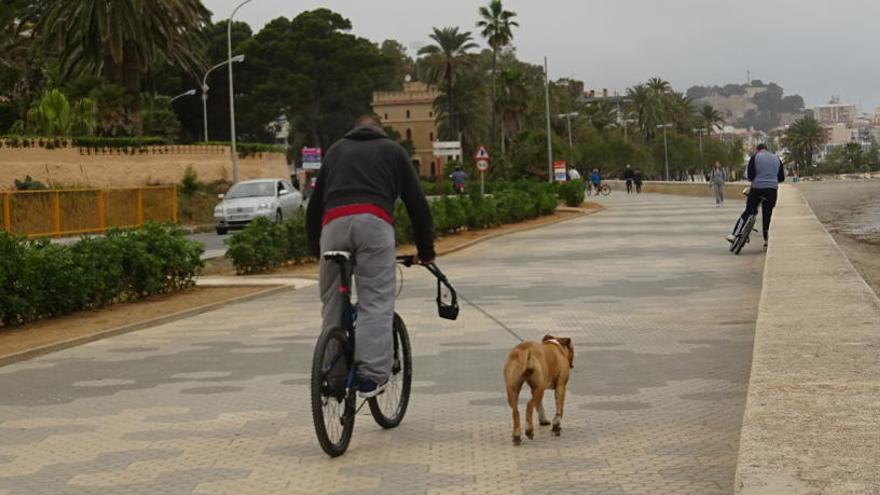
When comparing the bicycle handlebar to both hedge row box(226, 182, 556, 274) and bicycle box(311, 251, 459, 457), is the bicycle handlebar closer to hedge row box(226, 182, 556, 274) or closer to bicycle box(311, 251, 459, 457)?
bicycle box(311, 251, 459, 457)

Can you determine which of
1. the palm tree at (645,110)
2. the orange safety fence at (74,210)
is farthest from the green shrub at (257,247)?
the palm tree at (645,110)

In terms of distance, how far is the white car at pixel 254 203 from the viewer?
116 feet

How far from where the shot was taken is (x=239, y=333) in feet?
39.5

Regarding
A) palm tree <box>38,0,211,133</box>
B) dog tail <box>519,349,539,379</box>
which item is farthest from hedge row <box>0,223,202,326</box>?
palm tree <box>38,0,211,133</box>

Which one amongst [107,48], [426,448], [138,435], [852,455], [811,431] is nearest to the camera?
[852,455]

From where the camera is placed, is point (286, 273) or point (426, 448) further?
point (286, 273)

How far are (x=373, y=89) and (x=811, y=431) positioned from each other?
93846 millimetres

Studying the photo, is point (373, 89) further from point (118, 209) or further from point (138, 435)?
point (138, 435)

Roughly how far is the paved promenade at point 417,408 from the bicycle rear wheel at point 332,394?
123 millimetres

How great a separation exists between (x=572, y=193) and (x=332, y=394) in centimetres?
4454

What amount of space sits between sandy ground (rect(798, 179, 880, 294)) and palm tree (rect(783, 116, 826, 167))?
12477 cm

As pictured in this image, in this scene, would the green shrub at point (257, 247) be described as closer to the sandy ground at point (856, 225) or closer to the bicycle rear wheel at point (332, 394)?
the sandy ground at point (856, 225)

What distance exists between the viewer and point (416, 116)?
430 ft

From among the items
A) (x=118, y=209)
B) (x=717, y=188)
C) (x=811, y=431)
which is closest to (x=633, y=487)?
(x=811, y=431)
